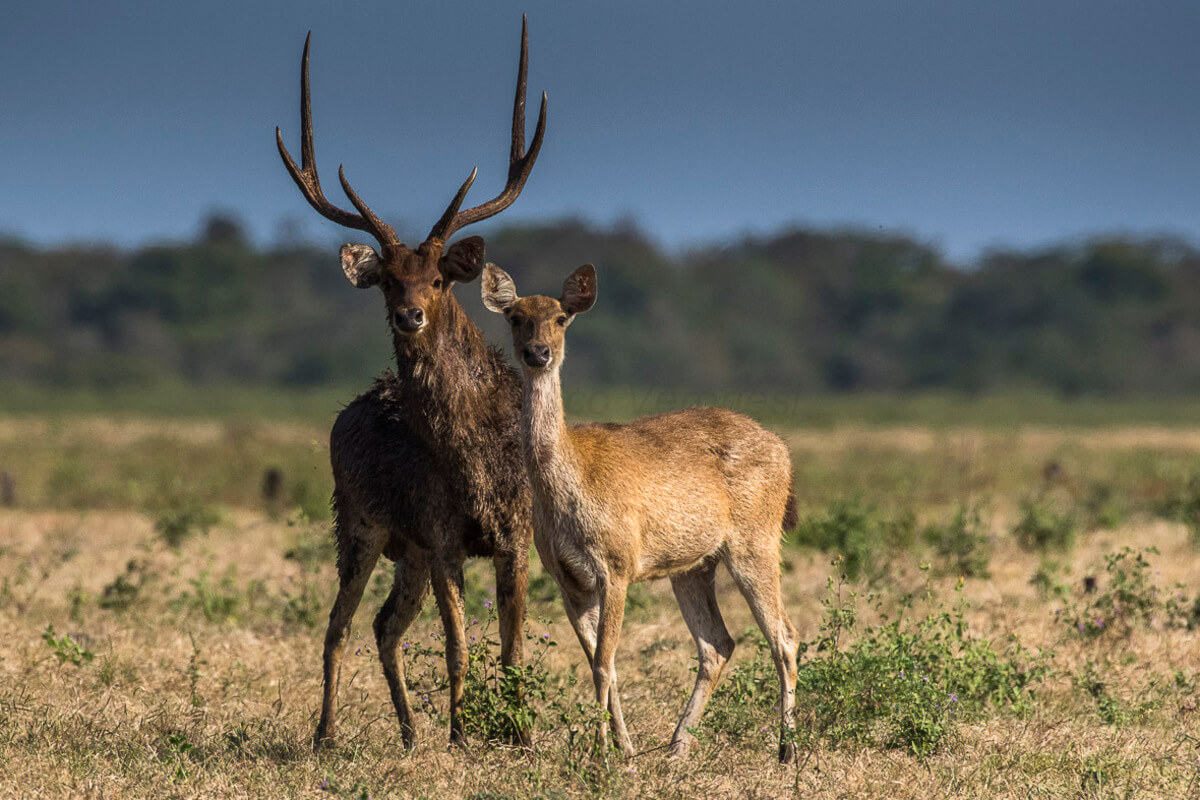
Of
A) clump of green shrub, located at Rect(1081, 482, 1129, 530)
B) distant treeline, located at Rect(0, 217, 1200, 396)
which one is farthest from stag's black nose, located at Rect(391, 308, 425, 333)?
distant treeline, located at Rect(0, 217, 1200, 396)

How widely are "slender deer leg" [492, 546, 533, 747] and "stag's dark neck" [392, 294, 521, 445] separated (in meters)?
0.74

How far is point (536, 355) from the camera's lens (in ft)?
22.4

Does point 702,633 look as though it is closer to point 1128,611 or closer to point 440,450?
point 440,450

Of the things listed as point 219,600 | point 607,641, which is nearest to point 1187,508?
point 219,600

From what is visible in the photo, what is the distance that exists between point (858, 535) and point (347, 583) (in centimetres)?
639

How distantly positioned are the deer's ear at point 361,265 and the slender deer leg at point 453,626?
159cm

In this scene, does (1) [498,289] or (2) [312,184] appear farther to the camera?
(2) [312,184]

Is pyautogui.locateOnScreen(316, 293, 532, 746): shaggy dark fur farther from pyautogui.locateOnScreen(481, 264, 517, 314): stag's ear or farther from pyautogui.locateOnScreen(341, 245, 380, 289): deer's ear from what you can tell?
pyautogui.locateOnScreen(481, 264, 517, 314): stag's ear

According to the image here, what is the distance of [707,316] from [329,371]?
2058 centimetres

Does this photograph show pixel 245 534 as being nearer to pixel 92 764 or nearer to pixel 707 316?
pixel 92 764

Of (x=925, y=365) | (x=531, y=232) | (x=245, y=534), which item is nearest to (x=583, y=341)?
(x=531, y=232)

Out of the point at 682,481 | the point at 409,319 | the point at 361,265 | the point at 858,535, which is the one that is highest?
the point at 361,265

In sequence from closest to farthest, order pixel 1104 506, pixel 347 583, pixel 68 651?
pixel 347 583, pixel 68 651, pixel 1104 506

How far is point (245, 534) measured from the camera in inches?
611
